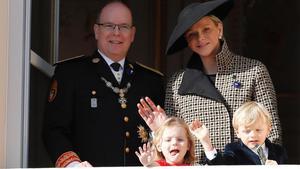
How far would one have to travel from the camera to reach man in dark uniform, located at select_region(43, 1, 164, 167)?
262 cm

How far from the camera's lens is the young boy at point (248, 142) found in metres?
2.39

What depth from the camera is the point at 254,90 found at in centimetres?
254

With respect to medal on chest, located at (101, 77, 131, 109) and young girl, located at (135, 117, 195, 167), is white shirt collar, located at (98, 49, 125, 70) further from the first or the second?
young girl, located at (135, 117, 195, 167)

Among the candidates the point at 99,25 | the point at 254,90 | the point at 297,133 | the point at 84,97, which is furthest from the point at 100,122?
the point at 297,133

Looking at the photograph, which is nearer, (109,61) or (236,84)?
(236,84)

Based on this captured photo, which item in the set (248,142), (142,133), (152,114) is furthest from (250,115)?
(142,133)

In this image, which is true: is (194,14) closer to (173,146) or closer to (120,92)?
(120,92)

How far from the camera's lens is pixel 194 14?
2.61 m

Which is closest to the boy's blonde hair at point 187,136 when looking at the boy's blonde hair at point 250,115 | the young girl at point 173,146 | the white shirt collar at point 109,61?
the young girl at point 173,146

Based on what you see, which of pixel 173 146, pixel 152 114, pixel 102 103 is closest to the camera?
pixel 173 146

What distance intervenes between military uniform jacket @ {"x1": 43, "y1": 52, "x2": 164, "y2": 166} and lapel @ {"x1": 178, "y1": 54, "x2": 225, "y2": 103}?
0.17m

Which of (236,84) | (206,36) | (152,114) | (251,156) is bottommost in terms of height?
(251,156)

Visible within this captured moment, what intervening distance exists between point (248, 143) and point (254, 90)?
0.22 metres

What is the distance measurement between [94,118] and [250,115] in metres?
0.55
